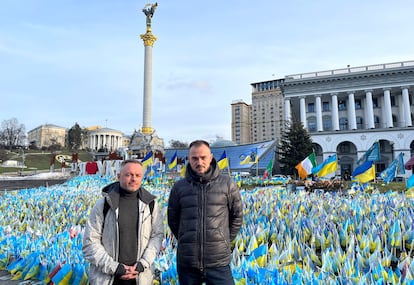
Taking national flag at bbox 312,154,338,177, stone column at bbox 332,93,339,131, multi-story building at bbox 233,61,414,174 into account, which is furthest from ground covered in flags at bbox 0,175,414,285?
stone column at bbox 332,93,339,131

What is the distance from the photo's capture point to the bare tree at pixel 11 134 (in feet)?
260

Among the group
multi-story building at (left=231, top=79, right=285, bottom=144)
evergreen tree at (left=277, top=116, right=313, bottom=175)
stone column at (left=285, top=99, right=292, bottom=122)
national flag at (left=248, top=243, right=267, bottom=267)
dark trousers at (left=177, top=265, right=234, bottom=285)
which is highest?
multi-story building at (left=231, top=79, right=285, bottom=144)

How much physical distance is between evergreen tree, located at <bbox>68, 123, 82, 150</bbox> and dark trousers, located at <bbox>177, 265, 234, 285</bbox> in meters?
96.5

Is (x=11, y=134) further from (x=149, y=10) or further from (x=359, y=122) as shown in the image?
(x=359, y=122)

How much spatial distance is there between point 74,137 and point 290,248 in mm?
95885

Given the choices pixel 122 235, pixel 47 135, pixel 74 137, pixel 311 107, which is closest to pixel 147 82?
pixel 311 107

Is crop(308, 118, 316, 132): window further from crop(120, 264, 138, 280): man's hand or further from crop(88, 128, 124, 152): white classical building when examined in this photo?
crop(88, 128, 124, 152): white classical building

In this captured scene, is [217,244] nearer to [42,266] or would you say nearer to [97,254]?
[97,254]

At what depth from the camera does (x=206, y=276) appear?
2512 millimetres

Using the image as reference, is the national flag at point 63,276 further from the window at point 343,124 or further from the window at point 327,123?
the window at point 343,124

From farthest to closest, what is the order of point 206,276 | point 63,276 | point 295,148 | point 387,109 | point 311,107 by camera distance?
point 311,107, point 387,109, point 295,148, point 63,276, point 206,276

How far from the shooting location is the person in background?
2.58 metres

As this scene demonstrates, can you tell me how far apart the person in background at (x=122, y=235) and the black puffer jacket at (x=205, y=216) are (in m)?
0.33

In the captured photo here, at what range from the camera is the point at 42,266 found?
13.6ft
